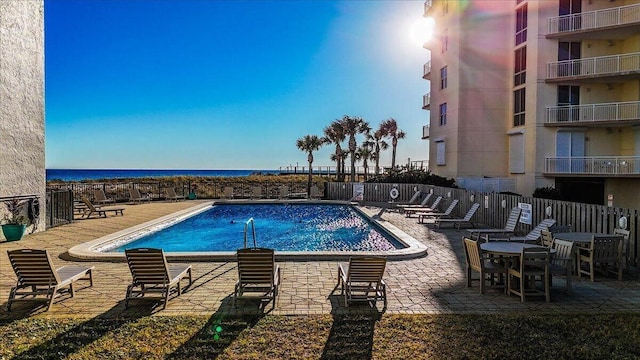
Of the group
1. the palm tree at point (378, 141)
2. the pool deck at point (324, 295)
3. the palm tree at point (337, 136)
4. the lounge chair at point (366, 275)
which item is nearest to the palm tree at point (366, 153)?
the palm tree at point (378, 141)

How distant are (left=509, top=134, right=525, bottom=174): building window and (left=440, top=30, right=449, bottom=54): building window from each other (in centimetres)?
764

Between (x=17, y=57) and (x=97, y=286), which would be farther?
(x=17, y=57)

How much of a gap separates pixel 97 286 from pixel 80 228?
7.82 metres

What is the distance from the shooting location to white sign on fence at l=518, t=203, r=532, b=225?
11375mm

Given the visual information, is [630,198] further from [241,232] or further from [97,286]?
[97,286]

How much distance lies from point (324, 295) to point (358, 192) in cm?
1758

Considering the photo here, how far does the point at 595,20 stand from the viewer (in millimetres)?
20578

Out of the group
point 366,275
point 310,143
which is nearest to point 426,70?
point 310,143

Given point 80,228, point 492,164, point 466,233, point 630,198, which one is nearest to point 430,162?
point 492,164

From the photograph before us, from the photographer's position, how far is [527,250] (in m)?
6.02

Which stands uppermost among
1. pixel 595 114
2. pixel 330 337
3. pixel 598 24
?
pixel 598 24

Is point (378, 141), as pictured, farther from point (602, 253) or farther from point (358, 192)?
point (602, 253)

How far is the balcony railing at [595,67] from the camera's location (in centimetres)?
2011

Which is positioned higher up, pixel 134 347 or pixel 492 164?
pixel 492 164
